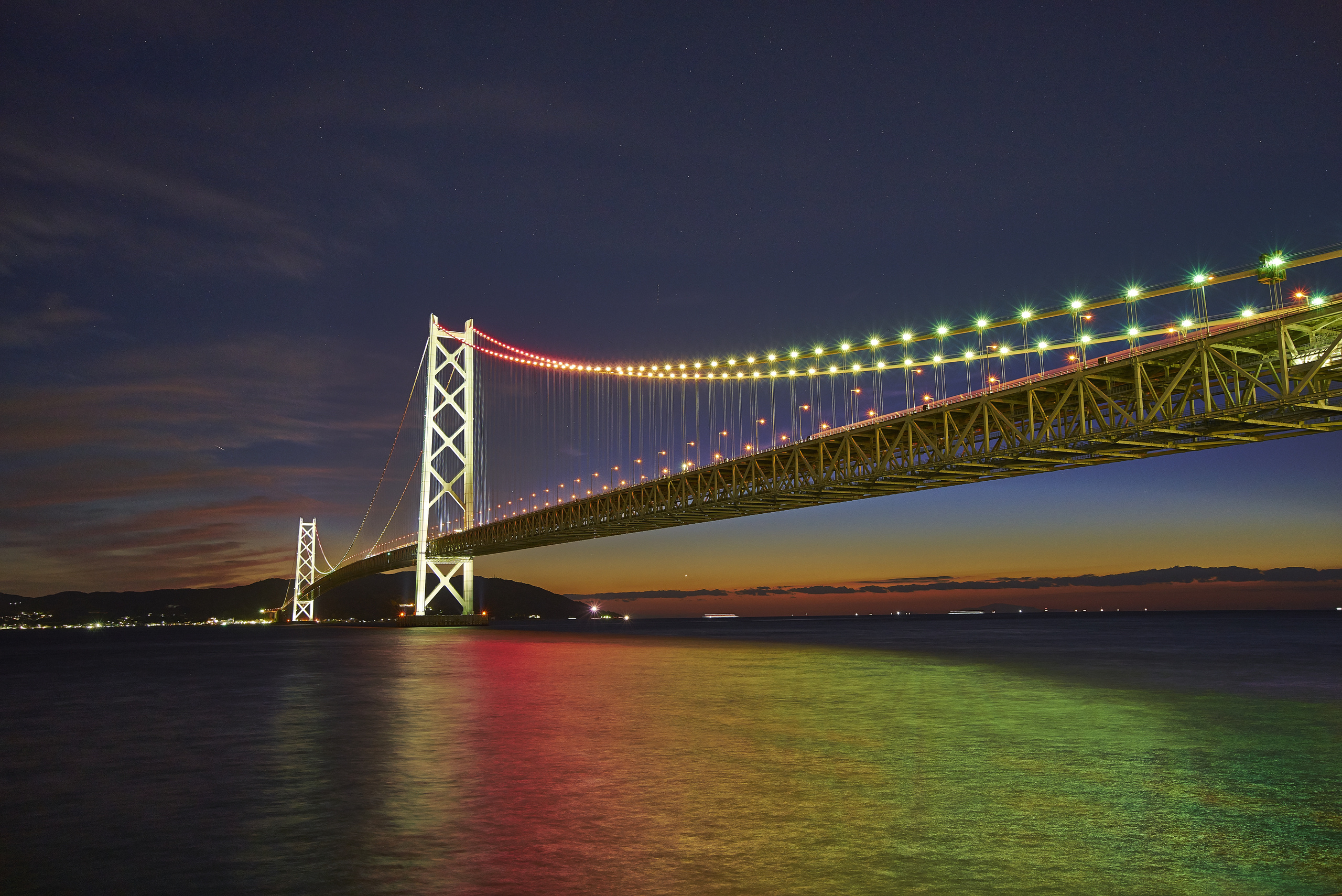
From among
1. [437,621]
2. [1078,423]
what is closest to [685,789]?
[1078,423]

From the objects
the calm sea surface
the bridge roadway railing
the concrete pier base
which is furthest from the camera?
the concrete pier base

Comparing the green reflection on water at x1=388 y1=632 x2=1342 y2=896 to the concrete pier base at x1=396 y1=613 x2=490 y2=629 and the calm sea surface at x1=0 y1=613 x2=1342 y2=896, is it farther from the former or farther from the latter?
the concrete pier base at x1=396 y1=613 x2=490 y2=629

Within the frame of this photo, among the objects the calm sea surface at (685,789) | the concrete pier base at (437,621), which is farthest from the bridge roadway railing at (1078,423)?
the concrete pier base at (437,621)

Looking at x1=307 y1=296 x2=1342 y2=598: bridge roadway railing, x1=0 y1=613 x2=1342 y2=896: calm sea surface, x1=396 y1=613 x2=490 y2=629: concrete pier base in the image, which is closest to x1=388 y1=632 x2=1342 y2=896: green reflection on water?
x1=0 y1=613 x2=1342 y2=896: calm sea surface

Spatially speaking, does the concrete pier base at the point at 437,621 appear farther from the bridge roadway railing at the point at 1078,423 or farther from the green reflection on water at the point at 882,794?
the green reflection on water at the point at 882,794

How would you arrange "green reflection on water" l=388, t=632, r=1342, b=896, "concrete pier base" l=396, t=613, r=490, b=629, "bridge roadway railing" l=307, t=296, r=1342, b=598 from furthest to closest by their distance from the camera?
"concrete pier base" l=396, t=613, r=490, b=629
"bridge roadway railing" l=307, t=296, r=1342, b=598
"green reflection on water" l=388, t=632, r=1342, b=896
